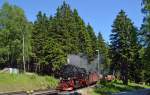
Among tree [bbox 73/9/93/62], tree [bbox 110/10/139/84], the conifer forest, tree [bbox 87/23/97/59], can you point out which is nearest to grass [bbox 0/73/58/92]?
the conifer forest

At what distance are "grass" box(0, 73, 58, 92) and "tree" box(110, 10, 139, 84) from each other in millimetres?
12355

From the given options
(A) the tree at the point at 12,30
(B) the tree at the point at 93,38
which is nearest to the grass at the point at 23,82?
(A) the tree at the point at 12,30

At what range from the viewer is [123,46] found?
233 feet

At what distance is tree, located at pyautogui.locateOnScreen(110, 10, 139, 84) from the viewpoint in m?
A: 70.5

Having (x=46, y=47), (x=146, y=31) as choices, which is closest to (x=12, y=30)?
(x=46, y=47)

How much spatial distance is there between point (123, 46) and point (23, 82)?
18848mm

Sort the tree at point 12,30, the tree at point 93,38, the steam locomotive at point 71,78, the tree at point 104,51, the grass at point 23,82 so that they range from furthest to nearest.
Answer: the tree at point 104,51
the tree at point 93,38
the tree at point 12,30
the grass at point 23,82
the steam locomotive at point 71,78

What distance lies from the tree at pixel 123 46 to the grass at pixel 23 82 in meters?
12.4

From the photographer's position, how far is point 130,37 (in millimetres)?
70938

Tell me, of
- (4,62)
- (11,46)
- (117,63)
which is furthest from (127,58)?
(4,62)

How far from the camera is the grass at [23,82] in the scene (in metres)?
62.0

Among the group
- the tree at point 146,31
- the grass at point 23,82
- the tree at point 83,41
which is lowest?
the grass at point 23,82

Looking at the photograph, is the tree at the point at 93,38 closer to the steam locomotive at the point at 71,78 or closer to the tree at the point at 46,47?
the tree at the point at 46,47

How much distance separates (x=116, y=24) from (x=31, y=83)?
1895 centimetres
